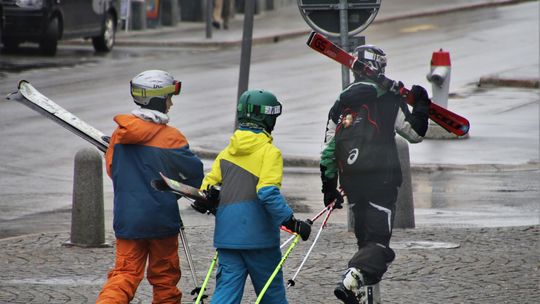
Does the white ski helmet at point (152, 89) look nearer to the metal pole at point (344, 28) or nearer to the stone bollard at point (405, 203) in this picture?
the metal pole at point (344, 28)

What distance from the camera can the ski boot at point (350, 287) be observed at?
810cm

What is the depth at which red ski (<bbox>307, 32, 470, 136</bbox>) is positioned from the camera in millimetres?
8266

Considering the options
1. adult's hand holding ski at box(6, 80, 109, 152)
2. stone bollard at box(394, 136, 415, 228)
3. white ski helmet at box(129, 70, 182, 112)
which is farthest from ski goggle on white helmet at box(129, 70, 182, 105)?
stone bollard at box(394, 136, 415, 228)

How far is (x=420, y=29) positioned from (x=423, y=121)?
94.1 ft

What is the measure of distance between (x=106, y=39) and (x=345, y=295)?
77.1 feet

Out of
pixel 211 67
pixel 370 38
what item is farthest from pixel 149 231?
pixel 370 38

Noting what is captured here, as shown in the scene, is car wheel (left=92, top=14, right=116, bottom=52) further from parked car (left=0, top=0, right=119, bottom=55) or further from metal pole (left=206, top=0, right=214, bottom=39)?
metal pole (left=206, top=0, right=214, bottom=39)

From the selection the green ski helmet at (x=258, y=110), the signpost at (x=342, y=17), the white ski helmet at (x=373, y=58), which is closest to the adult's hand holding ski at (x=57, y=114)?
the green ski helmet at (x=258, y=110)

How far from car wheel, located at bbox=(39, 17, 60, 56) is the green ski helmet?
21.0 m

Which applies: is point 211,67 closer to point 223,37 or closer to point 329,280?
point 223,37

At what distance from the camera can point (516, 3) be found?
44281 mm

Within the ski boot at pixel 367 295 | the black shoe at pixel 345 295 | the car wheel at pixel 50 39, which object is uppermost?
the black shoe at pixel 345 295

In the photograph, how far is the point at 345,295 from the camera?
8.10m

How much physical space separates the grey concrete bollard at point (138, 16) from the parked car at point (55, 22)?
14.1 ft
